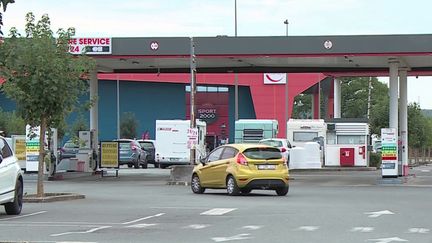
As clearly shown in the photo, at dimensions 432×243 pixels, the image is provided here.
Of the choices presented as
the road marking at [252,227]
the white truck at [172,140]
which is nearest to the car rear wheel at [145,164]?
the white truck at [172,140]

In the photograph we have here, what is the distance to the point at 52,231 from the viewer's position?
13312 millimetres

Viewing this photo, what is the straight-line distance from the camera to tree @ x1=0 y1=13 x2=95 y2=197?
802 inches

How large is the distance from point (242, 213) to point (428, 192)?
1017cm

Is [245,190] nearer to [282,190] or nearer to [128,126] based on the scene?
[282,190]

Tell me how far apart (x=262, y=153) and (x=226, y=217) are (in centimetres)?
683

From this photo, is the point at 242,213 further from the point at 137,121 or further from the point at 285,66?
the point at 137,121

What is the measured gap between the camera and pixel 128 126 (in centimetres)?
7756

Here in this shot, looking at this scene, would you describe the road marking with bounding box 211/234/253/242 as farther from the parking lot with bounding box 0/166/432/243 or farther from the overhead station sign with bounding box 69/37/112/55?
the overhead station sign with bounding box 69/37/112/55

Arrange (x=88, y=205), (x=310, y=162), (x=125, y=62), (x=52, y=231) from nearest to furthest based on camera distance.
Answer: (x=52, y=231) → (x=88, y=205) → (x=125, y=62) → (x=310, y=162)

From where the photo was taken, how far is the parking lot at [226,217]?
12.6 metres

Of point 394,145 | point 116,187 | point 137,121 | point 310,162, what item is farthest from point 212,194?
point 137,121

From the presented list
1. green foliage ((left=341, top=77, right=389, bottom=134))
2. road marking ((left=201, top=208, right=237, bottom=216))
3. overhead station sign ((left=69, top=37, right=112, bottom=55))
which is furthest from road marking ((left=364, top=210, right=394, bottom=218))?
green foliage ((left=341, top=77, right=389, bottom=134))

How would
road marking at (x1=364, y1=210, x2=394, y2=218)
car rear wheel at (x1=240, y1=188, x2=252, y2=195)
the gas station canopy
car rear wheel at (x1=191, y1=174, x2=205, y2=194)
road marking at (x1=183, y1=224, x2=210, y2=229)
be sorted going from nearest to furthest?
1. road marking at (x1=183, y1=224, x2=210, y2=229)
2. road marking at (x1=364, y1=210, x2=394, y2=218)
3. car rear wheel at (x1=240, y1=188, x2=252, y2=195)
4. car rear wheel at (x1=191, y1=174, x2=205, y2=194)
5. the gas station canopy

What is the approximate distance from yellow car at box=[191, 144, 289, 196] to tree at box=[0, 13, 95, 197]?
15.4ft
